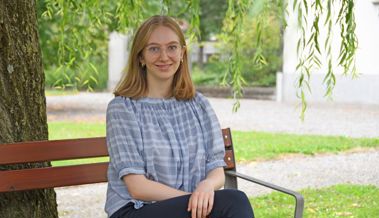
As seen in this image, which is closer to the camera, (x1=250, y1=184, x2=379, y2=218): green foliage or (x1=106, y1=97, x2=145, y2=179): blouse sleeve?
(x1=106, y1=97, x2=145, y2=179): blouse sleeve

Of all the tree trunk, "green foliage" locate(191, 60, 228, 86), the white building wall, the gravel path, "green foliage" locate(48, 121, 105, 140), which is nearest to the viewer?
the tree trunk

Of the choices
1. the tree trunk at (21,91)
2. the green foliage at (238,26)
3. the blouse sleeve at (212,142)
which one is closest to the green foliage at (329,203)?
the green foliage at (238,26)

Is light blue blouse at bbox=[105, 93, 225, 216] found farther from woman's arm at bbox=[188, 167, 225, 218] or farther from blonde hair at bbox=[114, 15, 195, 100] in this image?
woman's arm at bbox=[188, 167, 225, 218]

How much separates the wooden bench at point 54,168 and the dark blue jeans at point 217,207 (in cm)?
47

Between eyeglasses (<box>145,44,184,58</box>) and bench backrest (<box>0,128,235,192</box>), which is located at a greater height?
eyeglasses (<box>145,44,184,58</box>)

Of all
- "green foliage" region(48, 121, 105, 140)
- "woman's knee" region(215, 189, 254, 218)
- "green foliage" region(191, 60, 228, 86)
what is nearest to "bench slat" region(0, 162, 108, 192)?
"woman's knee" region(215, 189, 254, 218)

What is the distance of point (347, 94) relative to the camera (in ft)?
63.8

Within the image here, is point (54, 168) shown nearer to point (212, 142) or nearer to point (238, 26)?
point (212, 142)

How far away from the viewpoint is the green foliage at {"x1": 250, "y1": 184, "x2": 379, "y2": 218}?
644 cm

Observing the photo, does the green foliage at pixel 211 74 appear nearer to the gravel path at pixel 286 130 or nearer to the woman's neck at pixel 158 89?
the gravel path at pixel 286 130

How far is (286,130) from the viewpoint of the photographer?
13688 millimetres

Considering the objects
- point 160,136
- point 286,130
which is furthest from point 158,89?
point 286,130

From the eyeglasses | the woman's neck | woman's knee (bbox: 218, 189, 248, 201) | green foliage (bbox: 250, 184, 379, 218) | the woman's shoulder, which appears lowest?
green foliage (bbox: 250, 184, 379, 218)

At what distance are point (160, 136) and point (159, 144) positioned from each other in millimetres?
41
